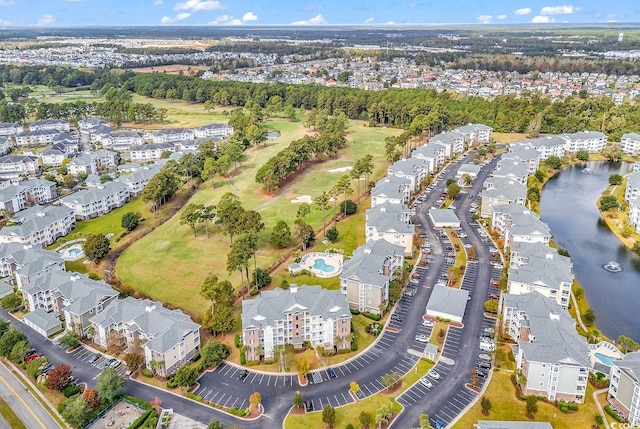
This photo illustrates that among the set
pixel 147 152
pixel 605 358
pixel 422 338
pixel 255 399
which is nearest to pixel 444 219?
pixel 422 338

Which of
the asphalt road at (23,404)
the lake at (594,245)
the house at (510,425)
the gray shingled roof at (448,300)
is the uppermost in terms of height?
the gray shingled roof at (448,300)

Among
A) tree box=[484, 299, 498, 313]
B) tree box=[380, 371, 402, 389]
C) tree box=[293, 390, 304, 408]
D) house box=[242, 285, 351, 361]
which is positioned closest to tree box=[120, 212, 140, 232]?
house box=[242, 285, 351, 361]

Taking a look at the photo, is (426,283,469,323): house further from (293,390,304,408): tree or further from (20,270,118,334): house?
(20,270,118,334): house

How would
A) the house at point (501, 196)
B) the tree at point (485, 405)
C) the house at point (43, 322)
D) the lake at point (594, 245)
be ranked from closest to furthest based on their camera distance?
1. the tree at point (485, 405)
2. the house at point (43, 322)
3. the lake at point (594, 245)
4. the house at point (501, 196)

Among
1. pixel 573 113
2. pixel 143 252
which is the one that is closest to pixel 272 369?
pixel 143 252

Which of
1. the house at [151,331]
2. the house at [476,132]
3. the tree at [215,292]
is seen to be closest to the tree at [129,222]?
the house at [151,331]

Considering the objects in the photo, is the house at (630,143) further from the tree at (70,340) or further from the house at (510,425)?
the tree at (70,340)
